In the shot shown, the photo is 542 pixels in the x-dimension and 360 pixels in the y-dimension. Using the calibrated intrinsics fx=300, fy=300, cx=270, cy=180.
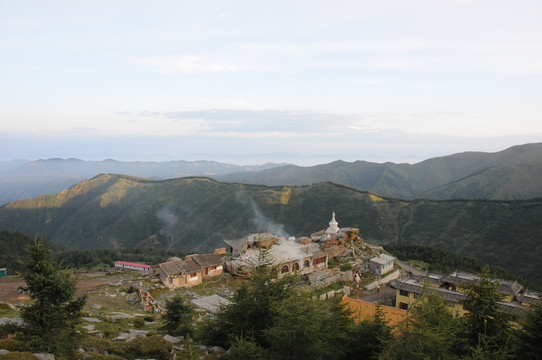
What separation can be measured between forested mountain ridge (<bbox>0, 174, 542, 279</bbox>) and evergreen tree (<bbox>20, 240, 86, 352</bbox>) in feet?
217

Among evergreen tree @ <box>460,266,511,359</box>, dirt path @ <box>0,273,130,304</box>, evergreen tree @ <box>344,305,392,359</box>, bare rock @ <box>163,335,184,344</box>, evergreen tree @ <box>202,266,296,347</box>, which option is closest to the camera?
evergreen tree @ <box>344,305,392,359</box>

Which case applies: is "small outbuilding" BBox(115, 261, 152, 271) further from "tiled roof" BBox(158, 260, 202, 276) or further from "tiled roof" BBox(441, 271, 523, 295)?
"tiled roof" BBox(441, 271, 523, 295)

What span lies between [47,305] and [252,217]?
9282 centimetres

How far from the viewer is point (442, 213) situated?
83.6m

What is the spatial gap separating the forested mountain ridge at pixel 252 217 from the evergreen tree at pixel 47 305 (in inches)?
2601

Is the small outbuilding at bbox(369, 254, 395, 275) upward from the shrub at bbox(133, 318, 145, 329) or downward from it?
downward

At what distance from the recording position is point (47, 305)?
9414 millimetres

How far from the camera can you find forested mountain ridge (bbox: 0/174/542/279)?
66.8 m

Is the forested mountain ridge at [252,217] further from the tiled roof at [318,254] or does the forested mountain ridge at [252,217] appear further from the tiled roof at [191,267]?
the tiled roof at [191,267]

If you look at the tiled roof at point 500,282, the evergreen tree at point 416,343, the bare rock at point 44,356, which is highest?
the evergreen tree at point 416,343

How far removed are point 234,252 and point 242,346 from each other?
28.9m

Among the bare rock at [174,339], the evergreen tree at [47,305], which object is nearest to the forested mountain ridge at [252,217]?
the bare rock at [174,339]

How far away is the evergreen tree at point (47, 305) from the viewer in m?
9.11

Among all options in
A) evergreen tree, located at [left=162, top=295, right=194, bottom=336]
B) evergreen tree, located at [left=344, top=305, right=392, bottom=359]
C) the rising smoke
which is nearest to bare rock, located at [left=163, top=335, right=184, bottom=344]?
evergreen tree, located at [left=162, top=295, right=194, bottom=336]
